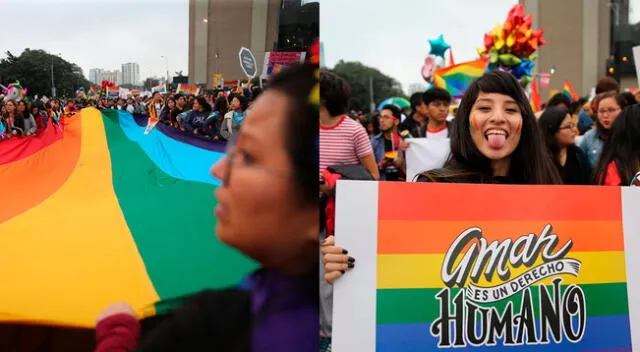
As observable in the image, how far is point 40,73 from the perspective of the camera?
50.3 inches

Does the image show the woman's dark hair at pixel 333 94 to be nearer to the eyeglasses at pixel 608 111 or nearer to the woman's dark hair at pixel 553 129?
the woman's dark hair at pixel 553 129

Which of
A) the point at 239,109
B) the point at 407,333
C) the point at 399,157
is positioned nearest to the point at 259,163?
the point at 239,109

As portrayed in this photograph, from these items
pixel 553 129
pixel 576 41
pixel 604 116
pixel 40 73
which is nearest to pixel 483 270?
pixel 40 73

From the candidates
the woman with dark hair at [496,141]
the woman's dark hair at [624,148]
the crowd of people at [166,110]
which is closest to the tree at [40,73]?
the crowd of people at [166,110]

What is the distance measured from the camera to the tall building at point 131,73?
4.27 feet

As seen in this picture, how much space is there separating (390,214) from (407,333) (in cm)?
31

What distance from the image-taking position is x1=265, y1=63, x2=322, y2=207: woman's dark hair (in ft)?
4.11

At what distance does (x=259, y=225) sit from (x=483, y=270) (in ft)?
2.17

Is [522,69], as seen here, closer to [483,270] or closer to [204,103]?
[483,270]

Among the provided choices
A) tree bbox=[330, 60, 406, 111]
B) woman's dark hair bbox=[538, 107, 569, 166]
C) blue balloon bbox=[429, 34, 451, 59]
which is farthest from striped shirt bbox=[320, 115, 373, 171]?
tree bbox=[330, 60, 406, 111]

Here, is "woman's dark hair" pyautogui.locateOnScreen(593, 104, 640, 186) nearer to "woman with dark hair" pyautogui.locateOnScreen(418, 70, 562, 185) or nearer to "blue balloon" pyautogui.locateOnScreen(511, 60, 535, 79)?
"woman with dark hair" pyautogui.locateOnScreen(418, 70, 562, 185)

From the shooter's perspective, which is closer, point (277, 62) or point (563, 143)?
point (277, 62)

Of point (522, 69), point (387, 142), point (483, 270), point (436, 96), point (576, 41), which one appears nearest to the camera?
point (483, 270)

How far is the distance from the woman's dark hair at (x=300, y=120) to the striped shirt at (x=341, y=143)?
80.4 inches
